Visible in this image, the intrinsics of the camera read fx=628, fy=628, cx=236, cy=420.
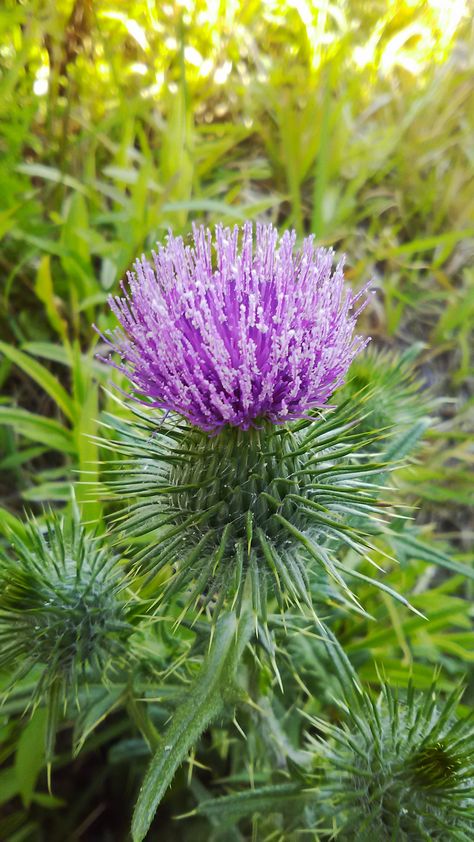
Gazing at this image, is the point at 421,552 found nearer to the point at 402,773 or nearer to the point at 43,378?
the point at 402,773

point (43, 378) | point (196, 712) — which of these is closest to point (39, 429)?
point (43, 378)

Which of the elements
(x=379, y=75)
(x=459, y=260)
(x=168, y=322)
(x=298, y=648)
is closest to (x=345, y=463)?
(x=168, y=322)

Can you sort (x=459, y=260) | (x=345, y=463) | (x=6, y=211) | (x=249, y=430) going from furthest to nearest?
(x=459, y=260)
(x=6, y=211)
(x=345, y=463)
(x=249, y=430)

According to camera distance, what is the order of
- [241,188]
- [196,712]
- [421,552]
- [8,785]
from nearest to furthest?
[196,712]
[421,552]
[8,785]
[241,188]

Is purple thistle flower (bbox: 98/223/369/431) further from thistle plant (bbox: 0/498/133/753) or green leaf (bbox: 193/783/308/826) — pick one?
green leaf (bbox: 193/783/308/826)

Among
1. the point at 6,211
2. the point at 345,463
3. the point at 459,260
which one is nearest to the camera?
the point at 345,463

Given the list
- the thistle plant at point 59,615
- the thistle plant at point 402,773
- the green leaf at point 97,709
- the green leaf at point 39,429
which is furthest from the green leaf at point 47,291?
the thistle plant at point 402,773

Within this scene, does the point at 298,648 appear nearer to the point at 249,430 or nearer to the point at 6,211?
the point at 249,430
